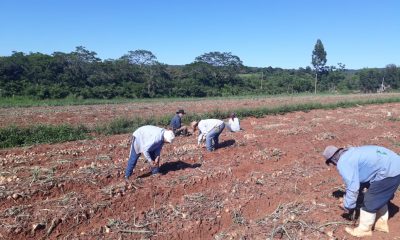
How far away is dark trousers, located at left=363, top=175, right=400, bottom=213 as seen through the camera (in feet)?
16.1

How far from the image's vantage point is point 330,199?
654 cm

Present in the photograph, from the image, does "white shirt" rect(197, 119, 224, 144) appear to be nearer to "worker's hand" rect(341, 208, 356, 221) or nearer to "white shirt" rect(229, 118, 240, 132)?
"white shirt" rect(229, 118, 240, 132)

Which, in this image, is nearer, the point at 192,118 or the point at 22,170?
the point at 22,170

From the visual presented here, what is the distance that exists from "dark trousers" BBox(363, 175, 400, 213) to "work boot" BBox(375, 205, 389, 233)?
0.42 m

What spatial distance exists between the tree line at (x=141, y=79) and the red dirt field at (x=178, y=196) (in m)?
30.5

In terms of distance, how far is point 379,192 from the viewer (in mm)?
4973

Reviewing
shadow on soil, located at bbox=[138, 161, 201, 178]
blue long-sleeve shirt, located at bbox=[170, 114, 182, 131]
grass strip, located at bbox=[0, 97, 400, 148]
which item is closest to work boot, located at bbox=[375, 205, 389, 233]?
shadow on soil, located at bbox=[138, 161, 201, 178]

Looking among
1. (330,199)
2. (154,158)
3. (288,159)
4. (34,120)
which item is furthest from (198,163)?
(34,120)

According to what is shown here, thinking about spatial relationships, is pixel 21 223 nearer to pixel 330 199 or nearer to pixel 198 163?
pixel 198 163

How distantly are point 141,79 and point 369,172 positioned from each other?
4655 centimetres

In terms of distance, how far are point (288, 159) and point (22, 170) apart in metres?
6.72

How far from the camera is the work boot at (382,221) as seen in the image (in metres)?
5.39

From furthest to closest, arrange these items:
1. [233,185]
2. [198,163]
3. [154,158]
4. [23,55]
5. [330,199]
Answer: [23,55], [198,163], [154,158], [233,185], [330,199]

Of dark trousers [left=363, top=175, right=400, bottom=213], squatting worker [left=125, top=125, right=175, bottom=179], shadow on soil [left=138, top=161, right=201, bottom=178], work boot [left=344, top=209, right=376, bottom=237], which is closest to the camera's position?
dark trousers [left=363, top=175, right=400, bottom=213]
